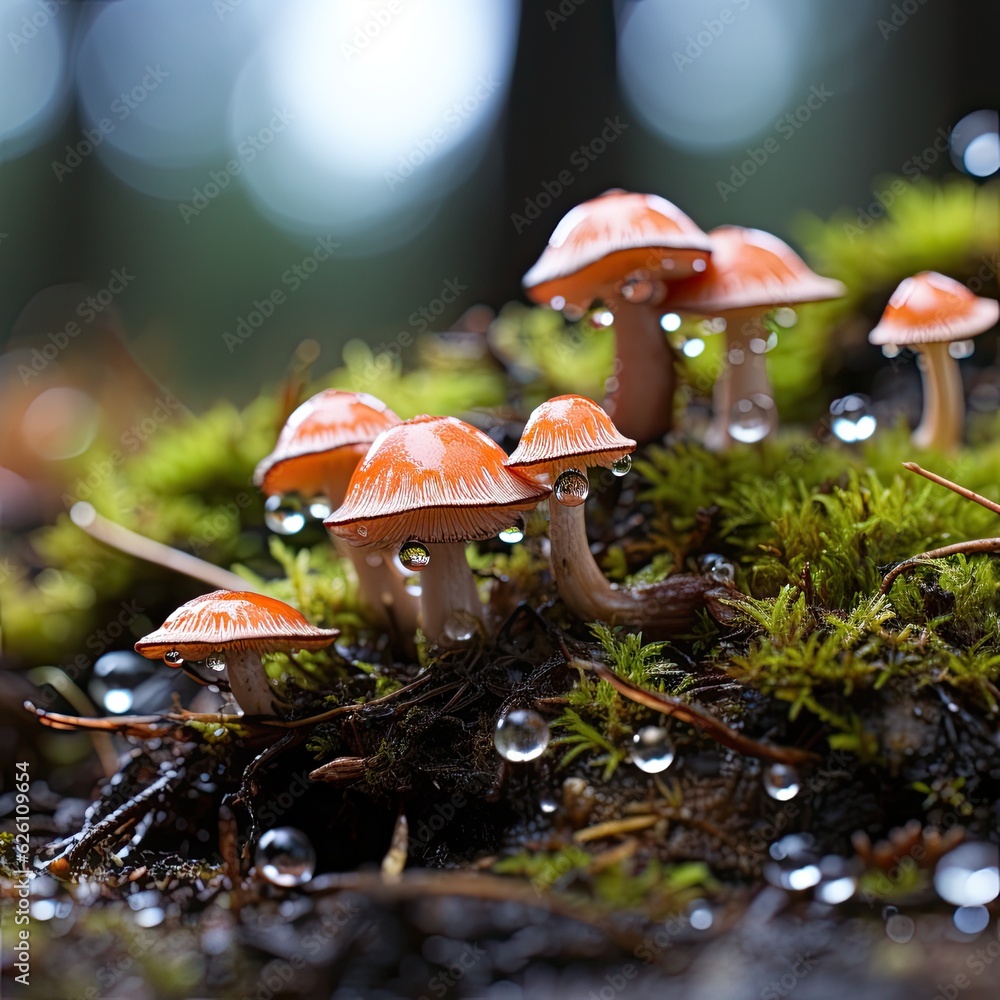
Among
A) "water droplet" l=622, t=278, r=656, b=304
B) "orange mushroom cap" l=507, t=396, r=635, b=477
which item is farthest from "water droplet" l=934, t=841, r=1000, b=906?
"water droplet" l=622, t=278, r=656, b=304

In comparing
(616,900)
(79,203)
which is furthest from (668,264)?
(79,203)

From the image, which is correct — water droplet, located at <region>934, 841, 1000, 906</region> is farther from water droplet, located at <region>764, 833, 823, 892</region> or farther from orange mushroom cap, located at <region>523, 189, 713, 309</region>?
orange mushroom cap, located at <region>523, 189, 713, 309</region>

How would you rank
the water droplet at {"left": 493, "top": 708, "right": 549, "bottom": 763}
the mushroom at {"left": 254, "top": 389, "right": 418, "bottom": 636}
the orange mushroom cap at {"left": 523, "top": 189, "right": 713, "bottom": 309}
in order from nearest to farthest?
the water droplet at {"left": 493, "top": 708, "right": 549, "bottom": 763}, the mushroom at {"left": 254, "top": 389, "right": 418, "bottom": 636}, the orange mushroom cap at {"left": 523, "top": 189, "right": 713, "bottom": 309}

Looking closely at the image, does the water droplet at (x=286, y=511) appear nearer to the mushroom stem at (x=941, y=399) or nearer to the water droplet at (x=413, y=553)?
the water droplet at (x=413, y=553)

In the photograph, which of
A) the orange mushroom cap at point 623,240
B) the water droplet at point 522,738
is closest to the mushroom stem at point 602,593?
the water droplet at point 522,738

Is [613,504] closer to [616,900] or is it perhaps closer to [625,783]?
[625,783]

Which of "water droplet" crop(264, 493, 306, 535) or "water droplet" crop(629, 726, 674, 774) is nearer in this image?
"water droplet" crop(629, 726, 674, 774)

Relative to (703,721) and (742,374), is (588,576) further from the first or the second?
(742,374)
